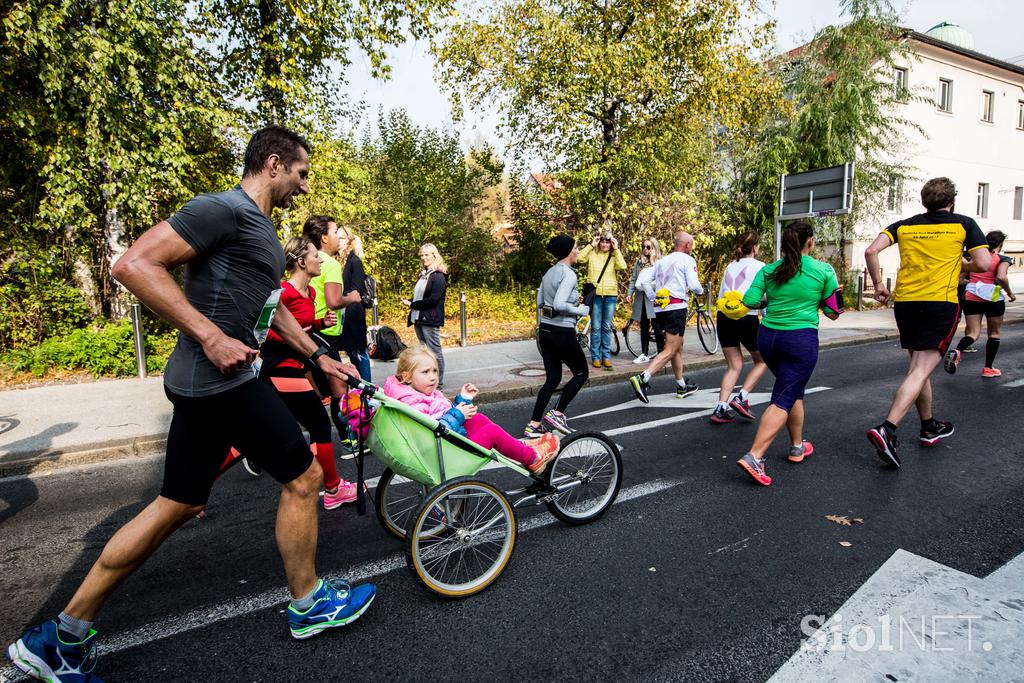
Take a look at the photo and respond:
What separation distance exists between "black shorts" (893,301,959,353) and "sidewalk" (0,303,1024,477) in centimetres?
425

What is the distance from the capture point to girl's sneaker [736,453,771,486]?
14.4ft

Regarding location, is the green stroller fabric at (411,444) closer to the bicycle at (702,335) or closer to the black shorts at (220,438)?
the black shorts at (220,438)

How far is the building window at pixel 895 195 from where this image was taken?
735 inches

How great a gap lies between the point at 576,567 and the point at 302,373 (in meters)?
2.17

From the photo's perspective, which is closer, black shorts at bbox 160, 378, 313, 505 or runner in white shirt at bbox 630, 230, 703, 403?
black shorts at bbox 160, 378, 313, 505

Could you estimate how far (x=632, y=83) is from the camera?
1291 centimetres

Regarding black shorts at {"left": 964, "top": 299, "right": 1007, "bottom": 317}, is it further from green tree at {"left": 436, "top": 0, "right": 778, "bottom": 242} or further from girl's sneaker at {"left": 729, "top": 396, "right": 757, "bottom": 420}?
green tree at {"left": 436, "top": 0, "right": 778, "bottom": 242}

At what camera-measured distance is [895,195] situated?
63.5 feet

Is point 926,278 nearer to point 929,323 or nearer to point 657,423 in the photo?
point 929,323

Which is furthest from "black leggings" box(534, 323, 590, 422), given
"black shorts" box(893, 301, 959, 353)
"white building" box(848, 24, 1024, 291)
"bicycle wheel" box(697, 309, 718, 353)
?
"white building" box(848, 24, 1024, 291)

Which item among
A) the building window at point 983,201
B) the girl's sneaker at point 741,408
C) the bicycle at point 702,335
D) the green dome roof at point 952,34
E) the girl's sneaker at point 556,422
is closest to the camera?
the girl's sneaker at point 556,422

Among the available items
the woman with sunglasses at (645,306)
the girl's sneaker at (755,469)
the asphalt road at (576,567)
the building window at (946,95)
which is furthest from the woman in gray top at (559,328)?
the building window at (946,95)

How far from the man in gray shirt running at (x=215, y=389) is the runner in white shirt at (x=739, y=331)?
4.66m

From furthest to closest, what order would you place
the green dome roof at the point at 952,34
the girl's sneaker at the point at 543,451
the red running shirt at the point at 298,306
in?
the green dome roof at the point at 952,34 → the red running shirt at the point at 298,306 → the girl's sneaker at the point at 543,451
